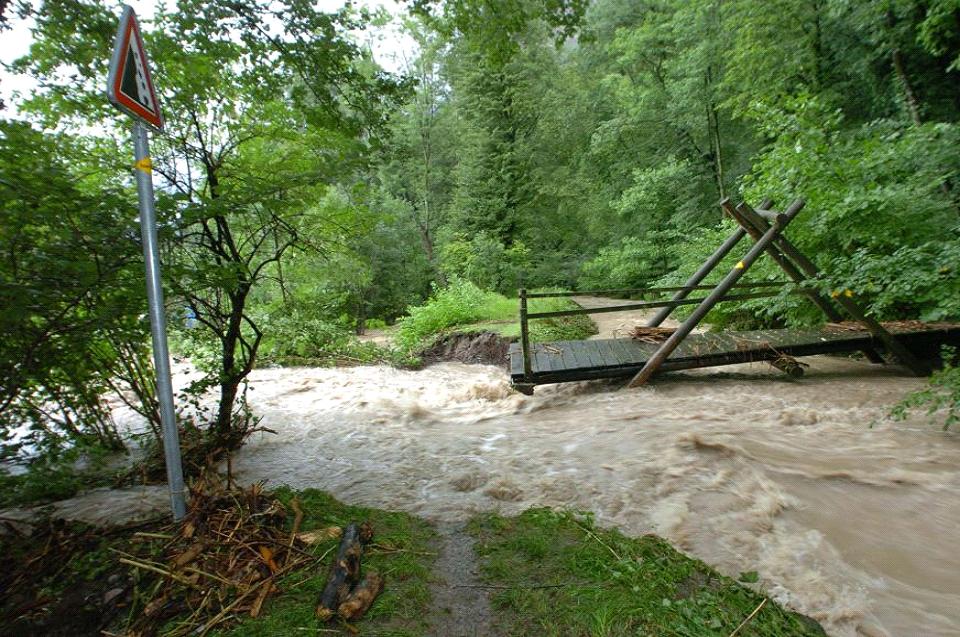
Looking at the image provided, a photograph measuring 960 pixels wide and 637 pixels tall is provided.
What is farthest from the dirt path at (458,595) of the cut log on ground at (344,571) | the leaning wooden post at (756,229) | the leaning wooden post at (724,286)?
the leaning wooden post at (756,229)

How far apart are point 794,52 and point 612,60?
12.9 meters

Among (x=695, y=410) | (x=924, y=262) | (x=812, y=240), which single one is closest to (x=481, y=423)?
(x=695, y=410)

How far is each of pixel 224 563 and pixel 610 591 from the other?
2.03 meters

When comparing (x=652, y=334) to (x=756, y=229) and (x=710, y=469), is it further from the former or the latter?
(x=710, y=469)

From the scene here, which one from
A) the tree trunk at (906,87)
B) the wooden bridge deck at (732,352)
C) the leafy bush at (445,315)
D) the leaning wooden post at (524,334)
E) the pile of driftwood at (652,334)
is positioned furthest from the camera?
the leafy bush at (445,315)

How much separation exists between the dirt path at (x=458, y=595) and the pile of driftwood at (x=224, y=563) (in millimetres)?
346

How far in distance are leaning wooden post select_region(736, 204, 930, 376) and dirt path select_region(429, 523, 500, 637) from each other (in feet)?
20.6

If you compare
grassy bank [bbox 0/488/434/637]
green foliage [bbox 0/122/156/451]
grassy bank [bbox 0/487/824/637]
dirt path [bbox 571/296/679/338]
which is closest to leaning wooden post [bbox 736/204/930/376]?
dirt path [bbox 571/296/679/338]

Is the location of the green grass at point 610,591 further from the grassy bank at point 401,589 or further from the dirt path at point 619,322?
the dirt path at point 619,322

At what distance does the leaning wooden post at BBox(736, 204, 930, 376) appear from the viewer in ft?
20.9

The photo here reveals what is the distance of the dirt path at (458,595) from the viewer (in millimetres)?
2072

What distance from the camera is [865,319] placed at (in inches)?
250

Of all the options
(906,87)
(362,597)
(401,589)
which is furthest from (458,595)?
(906,87)

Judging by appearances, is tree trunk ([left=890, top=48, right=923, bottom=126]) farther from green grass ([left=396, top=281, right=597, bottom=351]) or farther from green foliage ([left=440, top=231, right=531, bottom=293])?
green foliage ([left=440, top=231, right=531, bottom=293])
